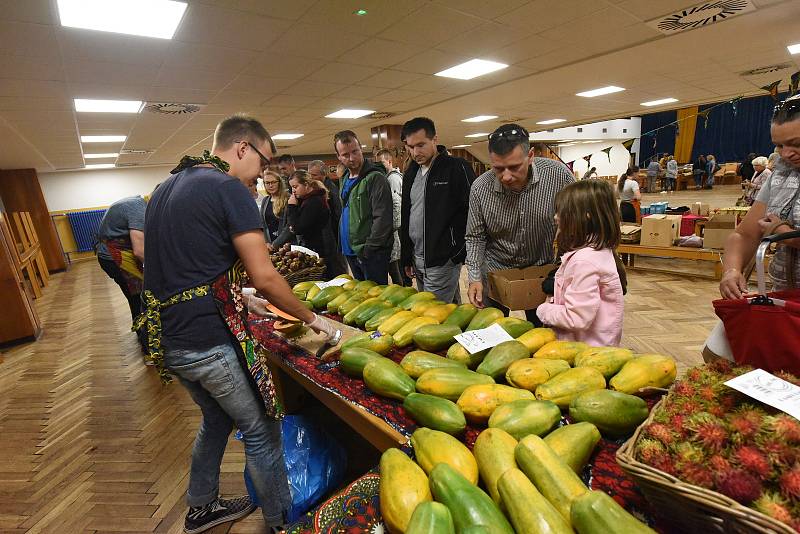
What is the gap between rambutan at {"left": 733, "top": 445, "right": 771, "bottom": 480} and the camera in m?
0.65

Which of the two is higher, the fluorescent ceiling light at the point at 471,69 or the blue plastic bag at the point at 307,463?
the fluorescent ceiling light at the point at 471,69

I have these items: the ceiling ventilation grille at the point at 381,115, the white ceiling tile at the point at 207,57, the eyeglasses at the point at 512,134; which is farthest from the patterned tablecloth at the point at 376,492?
the ceiling ventilation grille at the point at 381,115

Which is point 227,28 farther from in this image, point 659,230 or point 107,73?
point 659,230

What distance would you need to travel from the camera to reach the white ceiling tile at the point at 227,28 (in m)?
3.21

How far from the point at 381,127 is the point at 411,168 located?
7748mm

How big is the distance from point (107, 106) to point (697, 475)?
761 cm

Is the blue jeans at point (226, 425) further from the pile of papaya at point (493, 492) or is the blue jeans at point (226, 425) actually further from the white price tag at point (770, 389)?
the white price tag at point (770, 389)

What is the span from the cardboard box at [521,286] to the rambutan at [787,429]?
1.35 metres

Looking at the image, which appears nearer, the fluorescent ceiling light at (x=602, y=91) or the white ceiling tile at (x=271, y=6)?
the white ceiling tile at (x=271, y=6)

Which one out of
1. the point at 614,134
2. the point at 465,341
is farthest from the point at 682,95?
the point at 614,134

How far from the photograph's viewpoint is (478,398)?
1.10m

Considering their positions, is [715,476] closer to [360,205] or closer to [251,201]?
[251,201]

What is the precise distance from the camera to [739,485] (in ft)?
2.05

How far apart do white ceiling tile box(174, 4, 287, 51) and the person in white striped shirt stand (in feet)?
8.31
